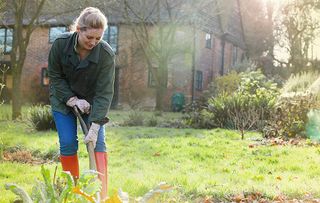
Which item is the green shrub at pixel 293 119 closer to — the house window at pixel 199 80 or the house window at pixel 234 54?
the house window at pixel 199 80

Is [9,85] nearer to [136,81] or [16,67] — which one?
[136,81]

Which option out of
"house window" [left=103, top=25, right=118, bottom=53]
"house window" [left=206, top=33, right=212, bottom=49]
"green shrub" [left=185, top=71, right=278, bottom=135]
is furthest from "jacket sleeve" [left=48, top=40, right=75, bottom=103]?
"house window" [left=206, top=33, right=212, bottom=49]

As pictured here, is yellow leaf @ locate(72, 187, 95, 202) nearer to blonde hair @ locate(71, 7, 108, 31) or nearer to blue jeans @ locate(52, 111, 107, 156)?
blonde hair @ locate(71, 7, 108, 31)

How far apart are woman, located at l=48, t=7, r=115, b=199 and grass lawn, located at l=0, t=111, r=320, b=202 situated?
3.08ft

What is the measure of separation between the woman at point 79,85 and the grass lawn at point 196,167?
0.94m

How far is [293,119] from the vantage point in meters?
12.6

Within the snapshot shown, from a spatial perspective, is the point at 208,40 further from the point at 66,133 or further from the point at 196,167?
the point at 66,133

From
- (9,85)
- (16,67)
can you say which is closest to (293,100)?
(16,67)

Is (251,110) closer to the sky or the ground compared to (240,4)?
closer to the ground

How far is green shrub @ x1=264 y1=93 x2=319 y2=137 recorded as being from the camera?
12.4m

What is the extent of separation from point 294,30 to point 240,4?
14.6 ft

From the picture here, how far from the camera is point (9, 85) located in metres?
32.1

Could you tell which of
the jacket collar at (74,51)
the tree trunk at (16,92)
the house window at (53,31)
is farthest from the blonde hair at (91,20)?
the house window at (53,31)

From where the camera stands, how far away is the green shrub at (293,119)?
12.4 meters
